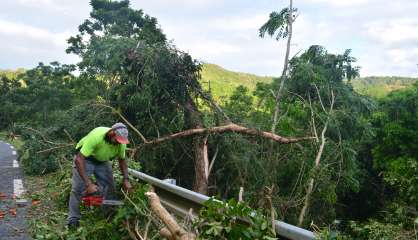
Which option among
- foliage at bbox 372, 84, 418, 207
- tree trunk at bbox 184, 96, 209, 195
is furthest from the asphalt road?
foliage at bbox 372, 84, 418, 207

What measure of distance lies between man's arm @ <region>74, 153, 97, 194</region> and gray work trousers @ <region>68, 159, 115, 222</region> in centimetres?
27

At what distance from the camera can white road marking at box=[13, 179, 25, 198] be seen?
25.0ft

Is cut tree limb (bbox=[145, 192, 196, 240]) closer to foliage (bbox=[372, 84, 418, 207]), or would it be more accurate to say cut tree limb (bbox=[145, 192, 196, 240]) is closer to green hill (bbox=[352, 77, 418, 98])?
green hill (bbox=[352, 77, 418, 98])

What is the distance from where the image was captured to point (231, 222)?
3.58 m

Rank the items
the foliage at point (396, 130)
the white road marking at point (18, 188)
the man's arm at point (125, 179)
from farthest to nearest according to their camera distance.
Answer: the foliage at point (396, 130), the white road marking at point (18, 188), the man's arm at point (125, 179)

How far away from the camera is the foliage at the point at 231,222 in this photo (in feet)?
11.0

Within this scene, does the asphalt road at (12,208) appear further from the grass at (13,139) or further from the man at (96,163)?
the grass at (13,139)

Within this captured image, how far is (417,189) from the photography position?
9.36 meters

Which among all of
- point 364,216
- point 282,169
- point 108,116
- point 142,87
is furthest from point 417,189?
point 364,216

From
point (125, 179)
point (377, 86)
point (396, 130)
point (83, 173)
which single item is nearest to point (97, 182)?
point (125, 179)

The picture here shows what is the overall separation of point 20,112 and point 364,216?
2193cm

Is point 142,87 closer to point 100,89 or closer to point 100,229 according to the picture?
point 100,89

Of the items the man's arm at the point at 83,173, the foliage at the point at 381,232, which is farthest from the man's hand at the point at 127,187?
the foliage at the point at 381,232

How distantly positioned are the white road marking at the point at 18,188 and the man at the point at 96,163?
8.90 feet
